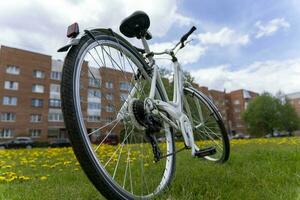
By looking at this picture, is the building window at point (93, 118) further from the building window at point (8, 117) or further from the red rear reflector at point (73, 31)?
the building window at point (8, 117)

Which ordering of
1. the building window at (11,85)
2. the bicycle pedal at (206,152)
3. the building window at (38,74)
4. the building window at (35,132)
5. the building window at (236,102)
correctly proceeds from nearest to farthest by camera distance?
the bicycle pedal at (206,152) < the building window at (11,85) < the building window at (35,132) < the building window at (38,74) < the building window at (236,102)

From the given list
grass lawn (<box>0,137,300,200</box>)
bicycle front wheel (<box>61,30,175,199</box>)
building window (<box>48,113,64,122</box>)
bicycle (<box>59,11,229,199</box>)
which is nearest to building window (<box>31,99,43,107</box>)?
building window (<box>48,113,64,122</box>)

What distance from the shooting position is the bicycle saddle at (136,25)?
6.93ft

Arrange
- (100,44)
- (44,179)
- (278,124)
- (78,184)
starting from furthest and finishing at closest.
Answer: (278,124)
(44,179)
(78,184)
(100,44)

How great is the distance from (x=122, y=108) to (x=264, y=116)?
2237 inches

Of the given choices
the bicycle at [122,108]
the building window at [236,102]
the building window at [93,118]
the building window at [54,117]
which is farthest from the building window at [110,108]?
the building window at [236,102]

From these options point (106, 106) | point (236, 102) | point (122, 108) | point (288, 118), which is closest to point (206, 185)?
point (122, 108)

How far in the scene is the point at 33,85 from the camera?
1608 inches

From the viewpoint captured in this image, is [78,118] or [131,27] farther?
[131,27]

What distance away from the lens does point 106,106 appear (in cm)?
202

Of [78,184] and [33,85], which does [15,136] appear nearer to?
[33,85]

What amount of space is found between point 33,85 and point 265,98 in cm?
4373

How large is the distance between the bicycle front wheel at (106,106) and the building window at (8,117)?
39996 mm

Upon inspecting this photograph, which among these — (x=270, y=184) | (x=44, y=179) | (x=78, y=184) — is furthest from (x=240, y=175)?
(x=44, y=179)
